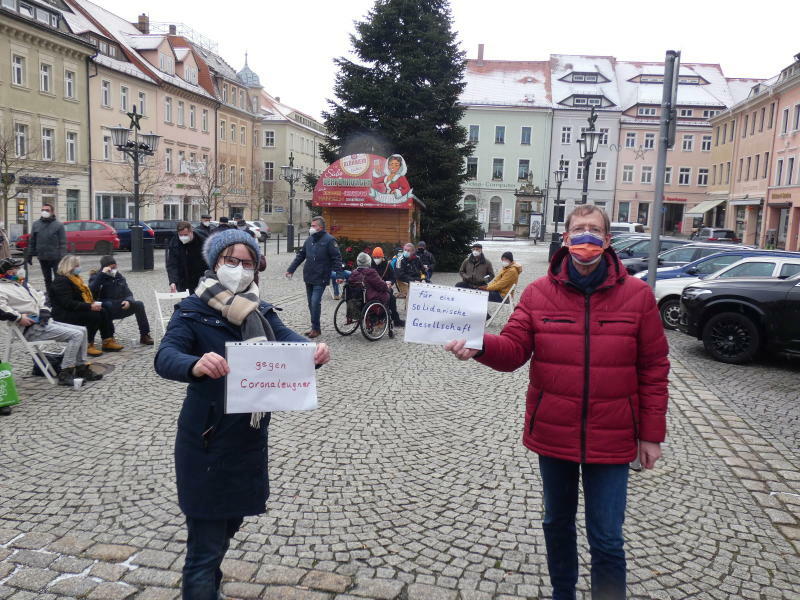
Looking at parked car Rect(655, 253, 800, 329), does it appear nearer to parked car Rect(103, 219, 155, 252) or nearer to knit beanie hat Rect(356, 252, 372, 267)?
knit beanie hat Rect(356, 252, 372, 267)

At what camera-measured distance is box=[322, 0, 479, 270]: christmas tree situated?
25844 millimetres

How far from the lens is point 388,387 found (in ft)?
26.9

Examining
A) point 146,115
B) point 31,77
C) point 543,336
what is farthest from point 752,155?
point 543,336

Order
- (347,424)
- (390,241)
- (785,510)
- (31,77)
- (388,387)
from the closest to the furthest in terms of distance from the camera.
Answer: (785,510)
(347,424)
(388,387)
(390,241)
(31,77)

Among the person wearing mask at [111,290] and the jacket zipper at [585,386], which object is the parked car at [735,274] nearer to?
the person wearing mask at [111,290]

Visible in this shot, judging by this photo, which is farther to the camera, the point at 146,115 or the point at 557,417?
the point at 146,115

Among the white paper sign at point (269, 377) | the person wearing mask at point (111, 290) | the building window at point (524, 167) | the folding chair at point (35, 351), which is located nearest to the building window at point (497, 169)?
the building window at point (524, 167)

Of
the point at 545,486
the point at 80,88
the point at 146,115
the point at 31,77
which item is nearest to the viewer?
the point at 545,486

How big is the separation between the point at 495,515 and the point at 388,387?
3679 mm

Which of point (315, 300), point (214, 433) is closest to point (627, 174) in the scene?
point (315, 300)

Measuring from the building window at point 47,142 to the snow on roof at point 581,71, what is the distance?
45848mm

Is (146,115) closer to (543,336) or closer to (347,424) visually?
(347,424)

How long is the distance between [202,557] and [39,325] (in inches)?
231

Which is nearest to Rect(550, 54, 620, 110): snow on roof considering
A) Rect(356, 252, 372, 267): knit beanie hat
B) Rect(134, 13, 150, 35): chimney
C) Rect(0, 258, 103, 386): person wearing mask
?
Rect(134, 13, 150, 35): chimney
